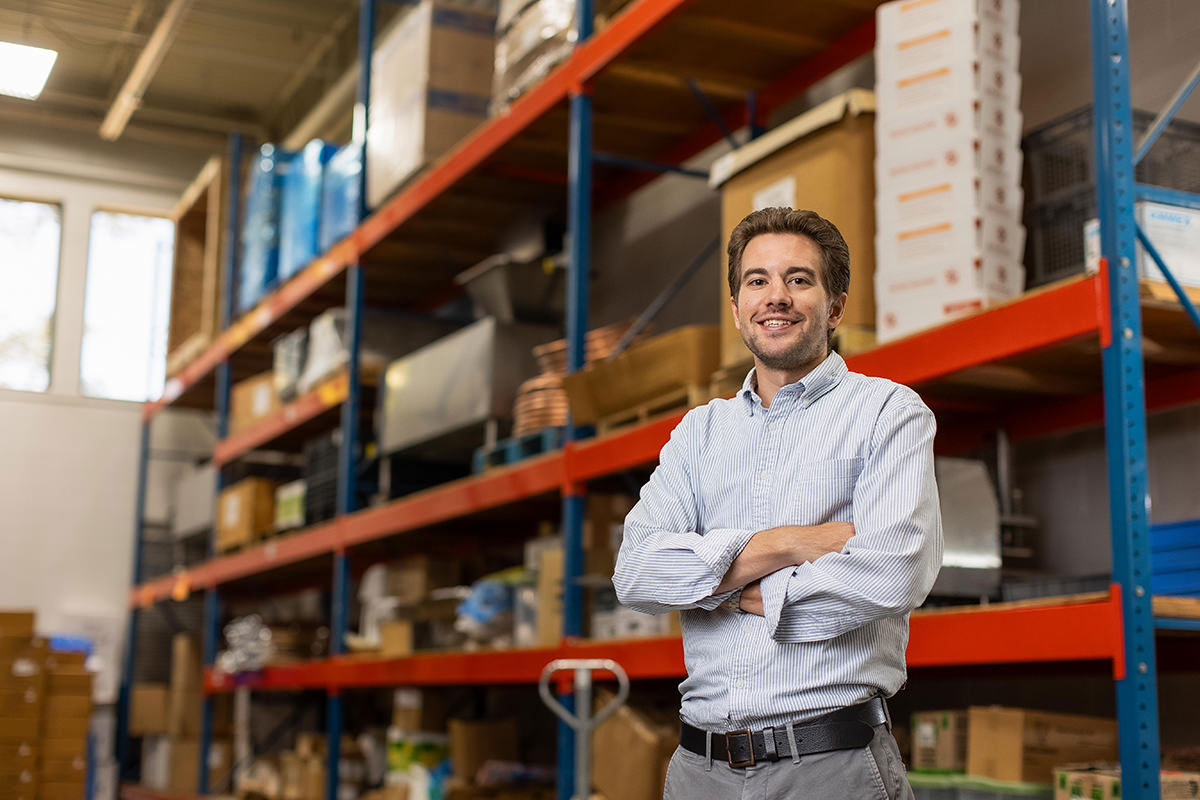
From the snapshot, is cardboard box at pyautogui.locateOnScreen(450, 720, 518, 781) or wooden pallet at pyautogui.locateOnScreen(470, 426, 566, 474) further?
cardboard box at pyautogui.locateOnScreen(450, 720, 518, 781)

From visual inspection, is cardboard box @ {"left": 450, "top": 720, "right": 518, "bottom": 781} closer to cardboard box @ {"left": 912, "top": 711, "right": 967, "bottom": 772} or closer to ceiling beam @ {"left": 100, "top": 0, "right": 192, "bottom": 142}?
cardboard box @ {"left": 912, "top": 711, "right": 967, "bottom": 772}

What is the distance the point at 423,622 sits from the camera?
7652 mm

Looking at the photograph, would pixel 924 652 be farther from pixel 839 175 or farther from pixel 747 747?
pixel 747 747

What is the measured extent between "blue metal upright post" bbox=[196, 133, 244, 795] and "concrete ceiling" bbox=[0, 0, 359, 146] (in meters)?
0.50

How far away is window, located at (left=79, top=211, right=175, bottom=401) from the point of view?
1118 centimetres

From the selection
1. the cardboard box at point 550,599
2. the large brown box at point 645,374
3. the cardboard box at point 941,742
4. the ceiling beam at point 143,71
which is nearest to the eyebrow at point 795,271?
the cardboard box at point 941,742

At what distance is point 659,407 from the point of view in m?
5.39

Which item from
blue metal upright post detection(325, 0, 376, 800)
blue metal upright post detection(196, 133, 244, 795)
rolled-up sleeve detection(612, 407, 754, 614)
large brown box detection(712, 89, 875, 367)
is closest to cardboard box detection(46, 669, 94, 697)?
blue metal upright post detection(196, 133, 244, 795)

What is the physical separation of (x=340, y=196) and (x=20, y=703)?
15.1 ft

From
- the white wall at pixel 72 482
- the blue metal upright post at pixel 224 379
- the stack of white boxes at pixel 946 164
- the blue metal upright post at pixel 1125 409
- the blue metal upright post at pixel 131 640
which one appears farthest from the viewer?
the blue metal upright post at pixel 131 640

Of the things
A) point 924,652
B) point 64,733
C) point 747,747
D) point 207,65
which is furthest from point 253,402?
point 747,747

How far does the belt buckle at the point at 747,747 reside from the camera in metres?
2.15

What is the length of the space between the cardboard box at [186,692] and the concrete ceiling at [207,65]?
429 cm

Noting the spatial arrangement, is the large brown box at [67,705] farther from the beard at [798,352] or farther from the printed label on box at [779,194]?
the beard at [798,352]
